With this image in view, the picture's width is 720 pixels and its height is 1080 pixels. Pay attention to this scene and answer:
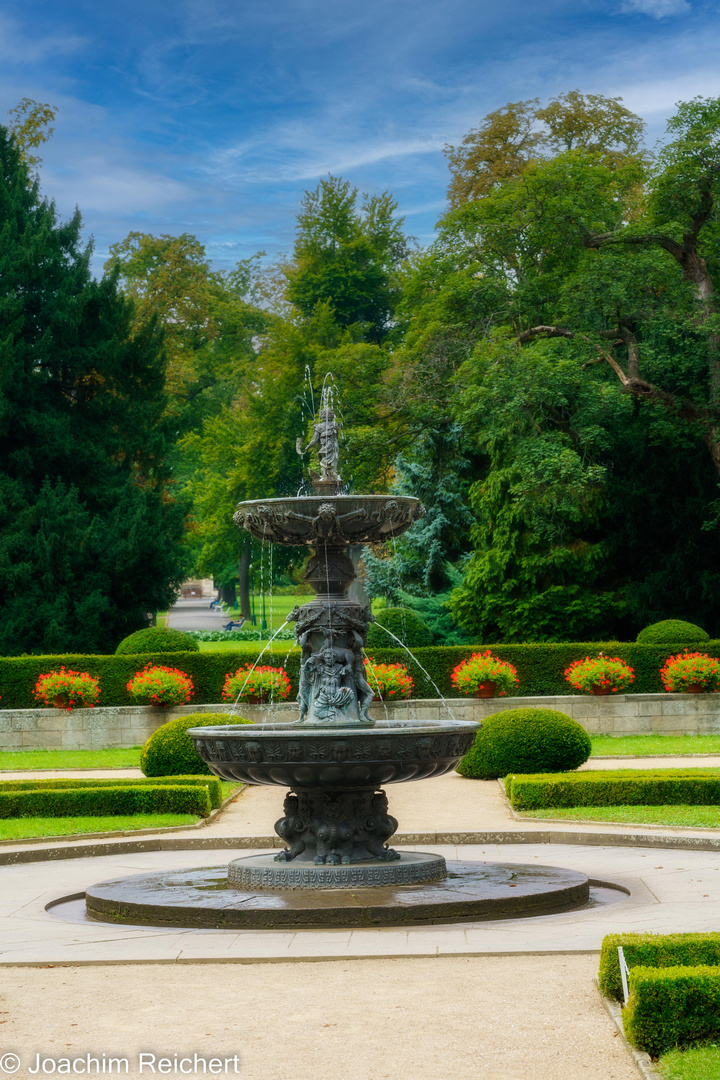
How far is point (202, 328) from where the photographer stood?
166 feet

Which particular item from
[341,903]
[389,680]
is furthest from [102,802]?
[389,680]

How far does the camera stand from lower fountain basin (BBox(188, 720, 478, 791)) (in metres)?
8.86

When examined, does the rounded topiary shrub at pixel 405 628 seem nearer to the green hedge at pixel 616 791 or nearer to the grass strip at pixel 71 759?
the grass strip at pixel 71 759

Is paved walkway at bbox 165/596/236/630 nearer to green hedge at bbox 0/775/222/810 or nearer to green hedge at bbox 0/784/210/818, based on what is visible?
green hedge at bbox 0/775/222/810

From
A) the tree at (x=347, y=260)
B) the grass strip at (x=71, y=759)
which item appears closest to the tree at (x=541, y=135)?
the tree at (x=347, y=260)

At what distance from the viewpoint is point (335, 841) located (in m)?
9.49

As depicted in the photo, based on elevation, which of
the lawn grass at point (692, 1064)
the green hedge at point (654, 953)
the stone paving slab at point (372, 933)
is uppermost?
the green hedge at point (654, 953)

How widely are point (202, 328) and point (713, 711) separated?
1270 inches

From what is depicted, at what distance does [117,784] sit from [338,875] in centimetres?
736

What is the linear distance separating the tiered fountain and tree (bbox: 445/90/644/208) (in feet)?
91.7

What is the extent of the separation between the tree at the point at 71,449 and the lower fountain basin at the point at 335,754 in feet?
72.0

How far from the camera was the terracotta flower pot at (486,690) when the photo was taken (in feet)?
79.4

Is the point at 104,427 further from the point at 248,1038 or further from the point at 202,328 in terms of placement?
the point at 248,1038

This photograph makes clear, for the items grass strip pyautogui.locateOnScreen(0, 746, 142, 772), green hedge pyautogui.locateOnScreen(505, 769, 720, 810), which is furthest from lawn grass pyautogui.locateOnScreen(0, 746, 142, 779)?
green hedge pyautogui.locateOnScreen(505, 769, 720, 810)
